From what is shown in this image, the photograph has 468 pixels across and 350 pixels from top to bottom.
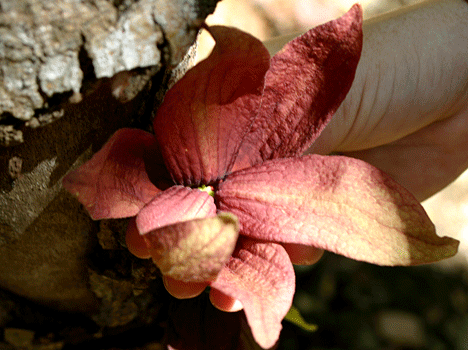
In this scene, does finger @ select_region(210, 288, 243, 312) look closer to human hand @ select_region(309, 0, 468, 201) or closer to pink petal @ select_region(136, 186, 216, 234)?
pink petal @ select_region(136, 186, 216, 234)

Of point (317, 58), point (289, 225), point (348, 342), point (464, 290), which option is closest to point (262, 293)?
point (289, 225)

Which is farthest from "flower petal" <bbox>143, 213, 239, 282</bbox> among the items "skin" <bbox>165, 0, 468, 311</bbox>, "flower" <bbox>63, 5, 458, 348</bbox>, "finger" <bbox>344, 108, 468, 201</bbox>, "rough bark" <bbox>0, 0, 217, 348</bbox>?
"finger" <bbox>344, 108, 468, 201</bbox>

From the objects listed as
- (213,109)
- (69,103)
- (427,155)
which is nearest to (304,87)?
(213,109)

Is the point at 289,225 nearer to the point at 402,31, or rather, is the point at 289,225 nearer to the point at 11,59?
the point at 11,59

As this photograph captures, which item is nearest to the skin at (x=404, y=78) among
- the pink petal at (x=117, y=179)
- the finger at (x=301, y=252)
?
the finger at (x=301, y=252)

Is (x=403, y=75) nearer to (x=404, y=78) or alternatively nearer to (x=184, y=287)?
(x=404, y=78)

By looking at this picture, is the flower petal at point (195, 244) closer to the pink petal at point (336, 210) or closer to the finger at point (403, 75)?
the pink petal at point (336, 210)
